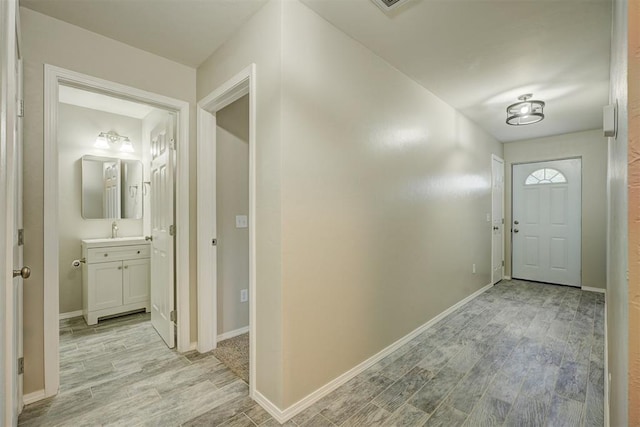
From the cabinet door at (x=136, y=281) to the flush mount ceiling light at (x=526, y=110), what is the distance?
4.68 meters

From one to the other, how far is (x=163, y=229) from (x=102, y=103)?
1.99 m

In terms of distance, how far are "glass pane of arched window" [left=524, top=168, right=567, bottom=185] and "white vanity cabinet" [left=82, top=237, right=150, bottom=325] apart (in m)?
6.19

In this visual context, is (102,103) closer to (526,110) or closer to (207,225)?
(207,225)

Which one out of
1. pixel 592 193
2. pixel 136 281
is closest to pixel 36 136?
pixel 136 281

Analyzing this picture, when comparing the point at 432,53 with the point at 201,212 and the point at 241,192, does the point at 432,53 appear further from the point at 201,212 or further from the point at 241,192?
the point at 201,212

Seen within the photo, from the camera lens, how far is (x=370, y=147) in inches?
90.2

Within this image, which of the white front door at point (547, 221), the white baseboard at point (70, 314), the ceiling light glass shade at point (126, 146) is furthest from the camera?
the white front door at point (547, 221)

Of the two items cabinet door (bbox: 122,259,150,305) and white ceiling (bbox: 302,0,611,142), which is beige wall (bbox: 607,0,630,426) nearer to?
white ceiling (bbox: 302,0,611,142)

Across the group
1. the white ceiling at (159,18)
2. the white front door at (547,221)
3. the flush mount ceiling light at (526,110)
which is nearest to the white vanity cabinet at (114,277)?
the white ceiling at (159,18)

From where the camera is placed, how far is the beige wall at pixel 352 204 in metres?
1.74

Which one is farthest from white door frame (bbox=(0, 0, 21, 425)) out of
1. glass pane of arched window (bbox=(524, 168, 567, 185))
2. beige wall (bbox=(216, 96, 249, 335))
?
glass pane of arched window (bbox=(524, 168, 567, 185))

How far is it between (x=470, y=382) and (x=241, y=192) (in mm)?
2504

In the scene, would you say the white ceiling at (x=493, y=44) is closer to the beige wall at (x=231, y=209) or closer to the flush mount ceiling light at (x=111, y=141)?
the beige wall at (x=231, y=209)

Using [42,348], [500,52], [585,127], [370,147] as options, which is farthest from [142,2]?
[585,127]
